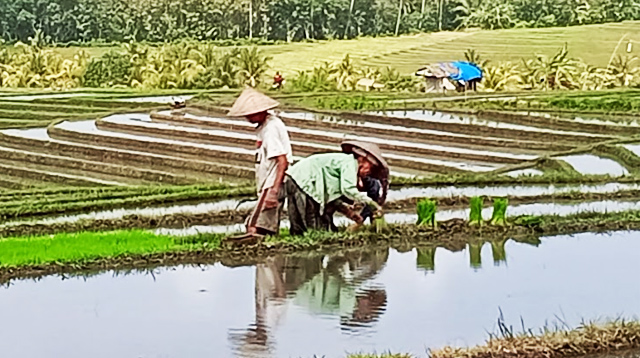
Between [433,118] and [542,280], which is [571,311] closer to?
[542,280]

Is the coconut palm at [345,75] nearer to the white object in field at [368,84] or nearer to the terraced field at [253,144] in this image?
the white object in field at [368,84]

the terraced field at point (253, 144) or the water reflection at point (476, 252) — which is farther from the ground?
the water reflection at point (476, 252)

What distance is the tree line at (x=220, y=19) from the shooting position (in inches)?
1228

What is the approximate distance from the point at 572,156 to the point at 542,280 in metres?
6.45

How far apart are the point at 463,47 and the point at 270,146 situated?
2049cm

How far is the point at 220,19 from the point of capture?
31.3 metres

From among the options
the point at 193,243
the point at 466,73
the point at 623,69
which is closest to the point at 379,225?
the point at 193,243

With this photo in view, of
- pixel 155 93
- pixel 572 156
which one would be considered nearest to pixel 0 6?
pixel 155 93

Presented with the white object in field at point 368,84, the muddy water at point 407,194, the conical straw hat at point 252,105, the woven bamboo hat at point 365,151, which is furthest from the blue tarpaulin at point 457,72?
the conical straw hat at point 252,105

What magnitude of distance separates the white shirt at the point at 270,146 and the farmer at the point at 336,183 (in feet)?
0.58

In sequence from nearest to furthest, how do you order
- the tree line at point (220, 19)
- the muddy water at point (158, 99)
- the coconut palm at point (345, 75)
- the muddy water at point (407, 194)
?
the muddy water at point (407, 194) < the muddy water at point (158, 99) < the coconut palm at point (345, 75) < the tree line at point (220, 19)

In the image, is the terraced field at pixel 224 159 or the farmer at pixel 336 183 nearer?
the farmer at pixel 336 183

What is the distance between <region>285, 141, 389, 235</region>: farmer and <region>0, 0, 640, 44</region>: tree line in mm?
24626

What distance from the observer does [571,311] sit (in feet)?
16.6
